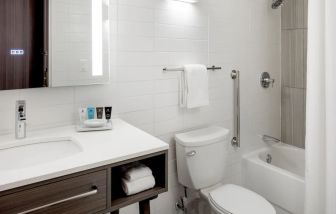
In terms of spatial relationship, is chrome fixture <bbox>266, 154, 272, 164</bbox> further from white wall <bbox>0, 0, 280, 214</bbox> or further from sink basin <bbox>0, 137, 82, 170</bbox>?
sink basin <bbox>0, 137, 82, 170</bbox>

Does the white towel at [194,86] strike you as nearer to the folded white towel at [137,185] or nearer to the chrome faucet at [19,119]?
the folded white towel at [137,185]

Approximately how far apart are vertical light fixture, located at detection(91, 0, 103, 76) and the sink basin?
0.44 metres

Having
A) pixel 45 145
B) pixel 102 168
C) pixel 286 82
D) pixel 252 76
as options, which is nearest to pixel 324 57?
pixel 252 76

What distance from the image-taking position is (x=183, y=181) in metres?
1.83

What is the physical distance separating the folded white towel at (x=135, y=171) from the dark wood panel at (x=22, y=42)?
24.9 inches

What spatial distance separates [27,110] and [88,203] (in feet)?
2.11

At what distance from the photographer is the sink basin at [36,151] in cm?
116

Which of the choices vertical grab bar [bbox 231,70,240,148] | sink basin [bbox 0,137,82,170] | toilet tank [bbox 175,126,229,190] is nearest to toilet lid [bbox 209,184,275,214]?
toilet tank [bbox 175,126,229,190]

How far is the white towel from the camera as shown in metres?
1.80

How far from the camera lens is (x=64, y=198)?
937 millimetres

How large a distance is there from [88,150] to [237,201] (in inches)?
41.2

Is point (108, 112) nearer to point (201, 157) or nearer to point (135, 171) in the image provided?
point (135, 171)

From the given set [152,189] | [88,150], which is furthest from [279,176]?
[88,150]

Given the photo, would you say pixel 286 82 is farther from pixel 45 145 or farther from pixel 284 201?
pixel 45 145
